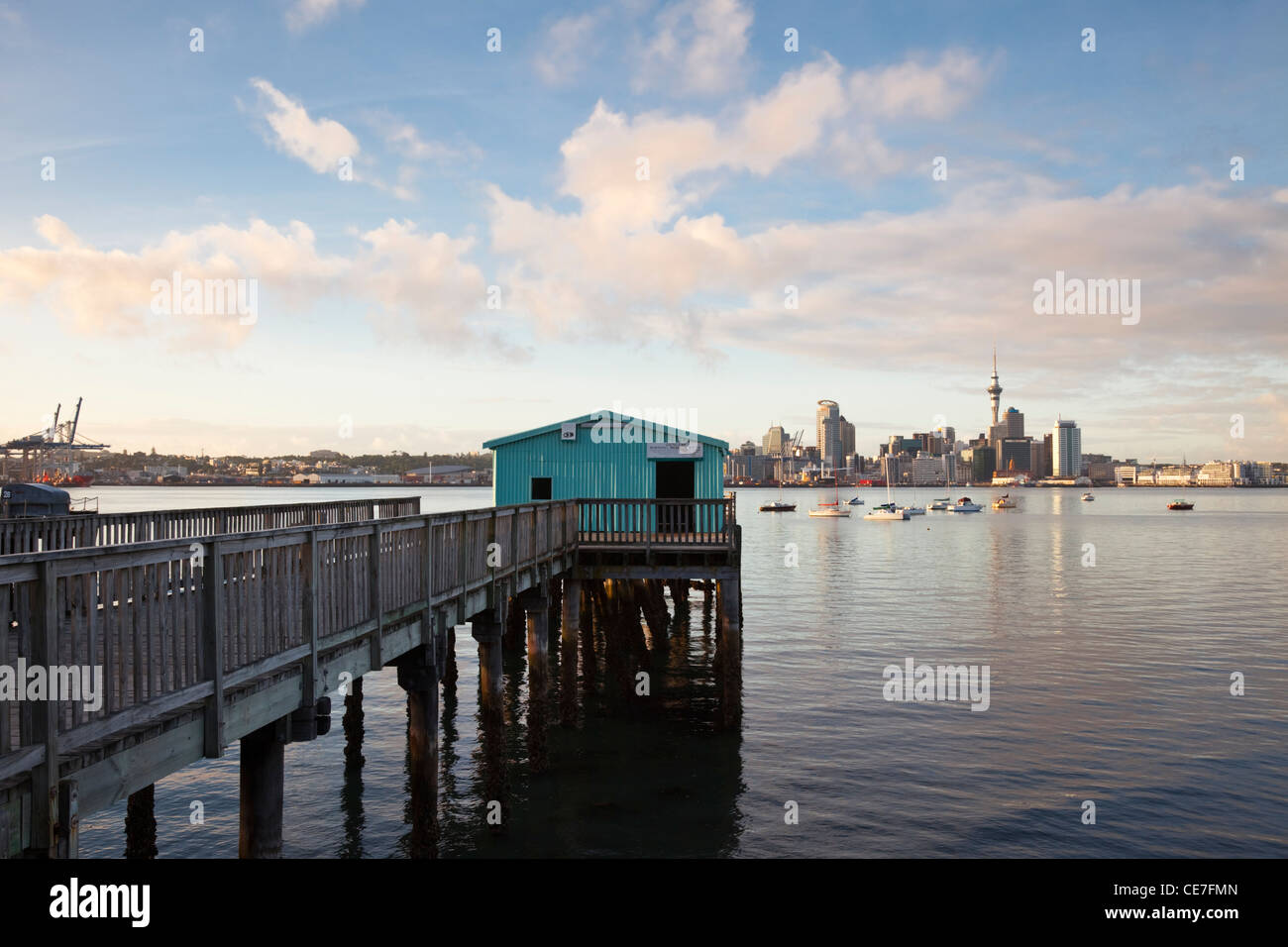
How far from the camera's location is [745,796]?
1758cm

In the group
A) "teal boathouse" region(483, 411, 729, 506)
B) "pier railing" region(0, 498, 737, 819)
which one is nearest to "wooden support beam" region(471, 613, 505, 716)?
"pier railing" region(0, 498, 737, 819)

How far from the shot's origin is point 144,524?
50.1 ft

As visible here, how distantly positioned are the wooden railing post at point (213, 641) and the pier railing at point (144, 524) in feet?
13.8

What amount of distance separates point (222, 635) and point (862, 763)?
16.1 m

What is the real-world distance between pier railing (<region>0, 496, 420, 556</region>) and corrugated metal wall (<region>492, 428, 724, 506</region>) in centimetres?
541

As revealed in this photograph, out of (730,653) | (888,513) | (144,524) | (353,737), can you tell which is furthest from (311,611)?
(888,513)

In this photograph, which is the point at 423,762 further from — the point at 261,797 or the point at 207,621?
the point at 207,621

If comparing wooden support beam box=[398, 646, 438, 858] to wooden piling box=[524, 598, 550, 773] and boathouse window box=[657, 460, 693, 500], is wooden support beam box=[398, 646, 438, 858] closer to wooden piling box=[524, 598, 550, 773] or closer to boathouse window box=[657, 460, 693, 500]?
wooden piling box=[524, 598, 550, 773]

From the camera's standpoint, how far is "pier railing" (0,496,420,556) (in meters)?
13.5

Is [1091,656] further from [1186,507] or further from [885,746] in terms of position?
[1186,507]
